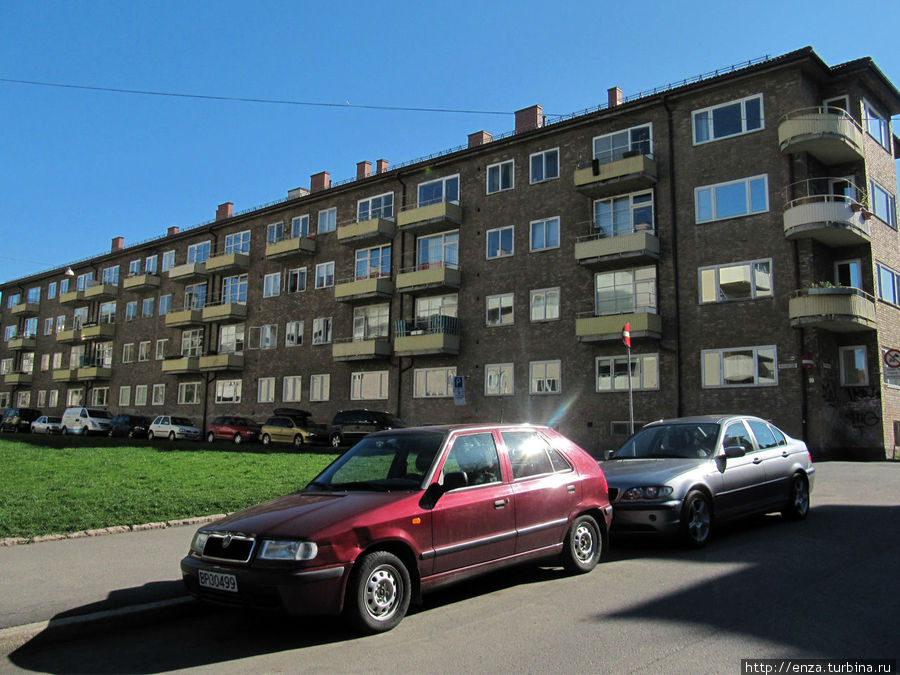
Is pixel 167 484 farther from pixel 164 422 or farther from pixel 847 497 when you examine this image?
pixel 164 422

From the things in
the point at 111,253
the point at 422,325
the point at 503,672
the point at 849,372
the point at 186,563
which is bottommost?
the point at 503,672

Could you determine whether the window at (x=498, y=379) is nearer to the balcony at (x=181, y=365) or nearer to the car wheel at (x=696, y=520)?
the balcony at (x=181, y=365)

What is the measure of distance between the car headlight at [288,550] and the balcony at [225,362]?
130 feet

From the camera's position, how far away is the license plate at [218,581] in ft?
17.6

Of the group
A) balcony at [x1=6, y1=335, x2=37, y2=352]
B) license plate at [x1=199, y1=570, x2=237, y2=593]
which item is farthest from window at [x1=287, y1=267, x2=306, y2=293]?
license plate at [x1=199, y1=570, x2=237, y2=593]

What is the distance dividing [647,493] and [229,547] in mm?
4864

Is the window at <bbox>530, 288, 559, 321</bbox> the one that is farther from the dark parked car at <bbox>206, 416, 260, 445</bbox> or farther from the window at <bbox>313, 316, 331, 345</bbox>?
the dark parked car at <bbox>206, 416, 260, 445</bbox>

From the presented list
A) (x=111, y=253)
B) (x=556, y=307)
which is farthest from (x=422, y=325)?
(x=111, y=253)

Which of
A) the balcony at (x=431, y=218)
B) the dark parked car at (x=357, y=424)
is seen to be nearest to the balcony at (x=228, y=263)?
the balcony at (x=431, y=218)

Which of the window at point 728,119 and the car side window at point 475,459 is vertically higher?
the window at point 728,119

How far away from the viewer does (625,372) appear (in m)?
27.9

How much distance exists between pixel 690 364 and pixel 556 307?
6.39 metres

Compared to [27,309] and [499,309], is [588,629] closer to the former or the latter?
[499,309]

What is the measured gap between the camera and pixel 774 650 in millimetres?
4781
